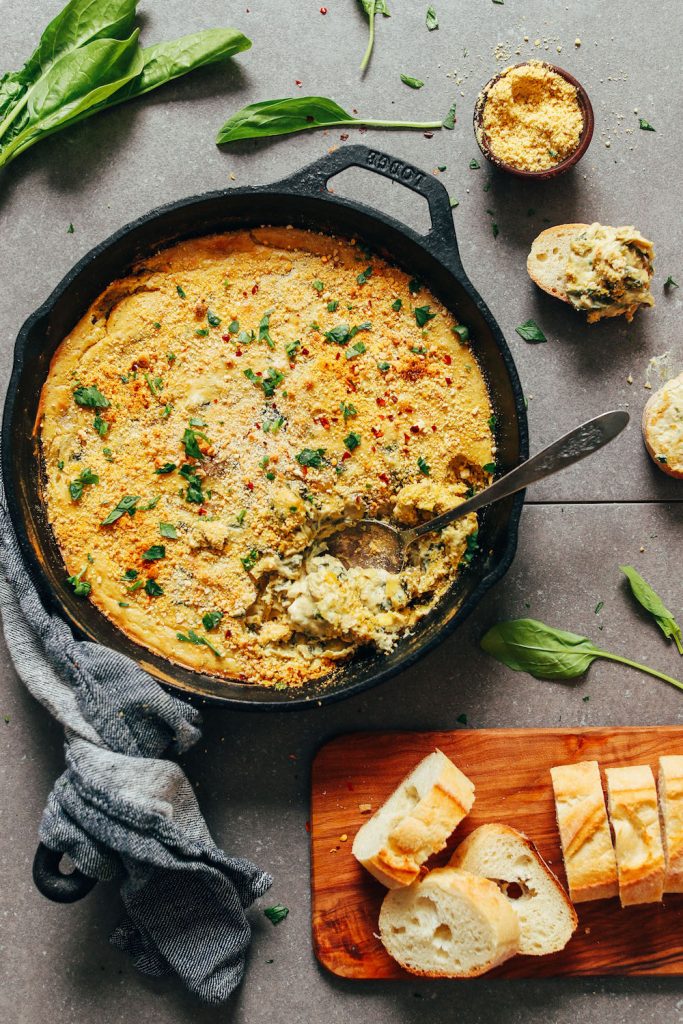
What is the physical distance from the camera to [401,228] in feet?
8.20

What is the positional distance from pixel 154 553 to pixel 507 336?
53.2 inches

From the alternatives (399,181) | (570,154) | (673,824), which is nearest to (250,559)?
(399,181)

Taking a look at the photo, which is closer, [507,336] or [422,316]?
[422,316]

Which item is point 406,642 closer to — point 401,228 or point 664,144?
point 401,228

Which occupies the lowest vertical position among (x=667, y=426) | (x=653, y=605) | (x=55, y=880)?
(x=653, y=605)

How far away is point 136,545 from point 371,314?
1002 millimetres

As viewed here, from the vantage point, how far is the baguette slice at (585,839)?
261 centimetres

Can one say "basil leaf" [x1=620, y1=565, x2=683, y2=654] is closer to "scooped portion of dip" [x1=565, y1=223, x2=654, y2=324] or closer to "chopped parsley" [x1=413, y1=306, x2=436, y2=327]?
"scooped portion of dip" [x1=565, y1=223, x2=654, y2=324]

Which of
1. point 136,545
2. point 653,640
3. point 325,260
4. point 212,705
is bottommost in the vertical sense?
point 653,640

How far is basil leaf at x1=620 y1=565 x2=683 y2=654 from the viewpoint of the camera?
2805mm

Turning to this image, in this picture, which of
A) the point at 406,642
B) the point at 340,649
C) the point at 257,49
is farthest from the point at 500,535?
the point at 257,49

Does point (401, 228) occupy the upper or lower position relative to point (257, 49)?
lower

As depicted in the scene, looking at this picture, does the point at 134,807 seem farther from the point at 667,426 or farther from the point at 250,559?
the point at 667,426

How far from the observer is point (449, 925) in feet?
8.36
